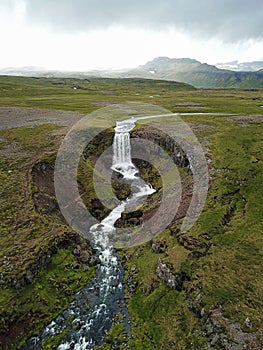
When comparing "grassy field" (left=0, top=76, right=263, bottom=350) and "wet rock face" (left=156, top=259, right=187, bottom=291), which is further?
Answer: "wet rock face" (left=156, top=259, right=187, bottom=291)

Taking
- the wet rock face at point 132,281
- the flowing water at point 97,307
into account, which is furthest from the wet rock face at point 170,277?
the flowing water at point 97,307

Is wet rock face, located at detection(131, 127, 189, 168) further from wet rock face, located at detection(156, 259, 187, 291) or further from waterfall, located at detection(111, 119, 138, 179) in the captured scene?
wet rock face, located at detection(156, 259, 187, 291)

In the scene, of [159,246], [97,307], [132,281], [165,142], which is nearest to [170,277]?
[132,281]

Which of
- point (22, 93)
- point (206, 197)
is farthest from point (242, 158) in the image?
point (22, 93)

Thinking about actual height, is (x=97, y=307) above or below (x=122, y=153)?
below

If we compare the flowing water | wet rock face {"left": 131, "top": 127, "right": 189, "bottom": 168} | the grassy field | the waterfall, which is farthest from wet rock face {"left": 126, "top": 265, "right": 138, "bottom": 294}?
the waterfall

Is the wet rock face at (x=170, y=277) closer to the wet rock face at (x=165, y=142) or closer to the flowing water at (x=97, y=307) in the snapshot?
the flowing water at (x=97, y=307)

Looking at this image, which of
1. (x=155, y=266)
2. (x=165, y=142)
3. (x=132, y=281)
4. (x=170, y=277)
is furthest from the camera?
(x=165, y=142)

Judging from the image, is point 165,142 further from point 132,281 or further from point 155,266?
point 132,281
